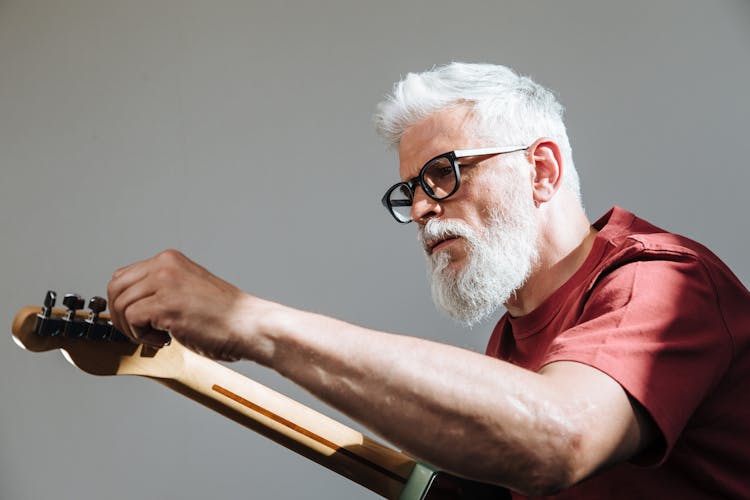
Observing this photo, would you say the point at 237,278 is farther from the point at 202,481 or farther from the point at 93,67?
the point at 93,67

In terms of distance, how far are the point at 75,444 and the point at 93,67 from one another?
3.69ft

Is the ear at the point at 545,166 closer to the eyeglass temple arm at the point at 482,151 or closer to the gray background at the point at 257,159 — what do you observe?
the eyeglass temple arm at the point at 482,151

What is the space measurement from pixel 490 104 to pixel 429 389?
777mm

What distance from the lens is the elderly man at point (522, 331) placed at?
80 cm

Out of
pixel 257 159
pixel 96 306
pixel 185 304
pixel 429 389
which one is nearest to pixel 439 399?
pixel 429 389

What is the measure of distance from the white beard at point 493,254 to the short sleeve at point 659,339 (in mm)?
298

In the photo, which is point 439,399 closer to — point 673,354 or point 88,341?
point 673,354

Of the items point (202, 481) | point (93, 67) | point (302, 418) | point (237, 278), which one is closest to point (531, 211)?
point (302, 418)

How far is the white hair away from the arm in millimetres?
Result: 673

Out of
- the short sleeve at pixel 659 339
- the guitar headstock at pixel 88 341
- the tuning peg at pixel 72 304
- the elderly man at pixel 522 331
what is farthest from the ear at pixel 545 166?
the tuning peg at pixel 72 304

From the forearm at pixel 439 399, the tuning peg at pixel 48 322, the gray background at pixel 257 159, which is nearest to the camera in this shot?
the forearm at pixel 439 399

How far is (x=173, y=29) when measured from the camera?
235 cm

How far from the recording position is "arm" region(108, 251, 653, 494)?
79cm

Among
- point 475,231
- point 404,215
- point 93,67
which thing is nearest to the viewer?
point 475,231
